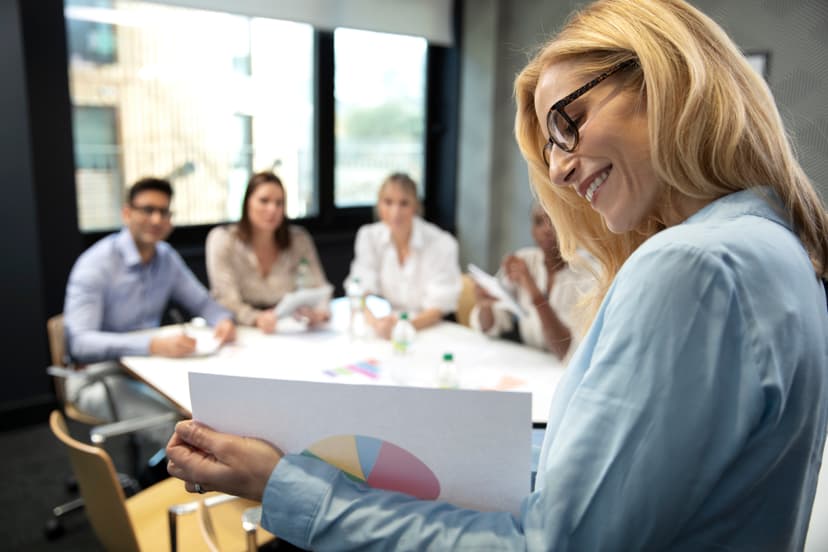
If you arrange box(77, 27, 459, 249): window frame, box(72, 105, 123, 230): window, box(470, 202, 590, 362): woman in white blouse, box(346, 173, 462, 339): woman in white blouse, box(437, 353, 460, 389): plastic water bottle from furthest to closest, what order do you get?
box(77, 27, 459, 249): window frame < box(72, 105, 123, 230): window < box(346, 173, 462, 339): woman in white blouse < box(470, 202, 590, 362): woman in white blouse < box(437, 353, 460, 389): plastic water bottle

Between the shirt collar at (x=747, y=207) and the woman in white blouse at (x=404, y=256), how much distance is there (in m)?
2.50

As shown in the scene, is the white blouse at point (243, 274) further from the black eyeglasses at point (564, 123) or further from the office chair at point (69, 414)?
the black eyeglasses at point (564, 123)

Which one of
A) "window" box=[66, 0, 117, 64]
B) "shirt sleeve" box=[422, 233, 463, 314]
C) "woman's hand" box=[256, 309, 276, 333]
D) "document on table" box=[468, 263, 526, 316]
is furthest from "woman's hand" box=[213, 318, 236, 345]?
"window" box=[66, 0, 117, 64]

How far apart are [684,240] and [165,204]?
2.71 m

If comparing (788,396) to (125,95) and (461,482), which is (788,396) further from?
(125,95)

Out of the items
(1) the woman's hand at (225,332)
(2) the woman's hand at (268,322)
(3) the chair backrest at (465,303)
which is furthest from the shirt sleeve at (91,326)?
(3) the chair backrest at (465,303)

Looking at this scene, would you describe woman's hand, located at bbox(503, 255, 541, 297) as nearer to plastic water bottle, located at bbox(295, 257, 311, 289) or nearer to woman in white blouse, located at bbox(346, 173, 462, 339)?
woman in white blouse, located at bbox(346, 173, 462, 339)

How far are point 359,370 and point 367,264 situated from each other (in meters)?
1.24

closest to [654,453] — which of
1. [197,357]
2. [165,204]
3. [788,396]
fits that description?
[788,396]

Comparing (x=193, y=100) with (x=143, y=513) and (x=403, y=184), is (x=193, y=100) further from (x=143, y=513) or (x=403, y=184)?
(x=143, y=513)

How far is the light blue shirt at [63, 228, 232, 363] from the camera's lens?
2.65 meters

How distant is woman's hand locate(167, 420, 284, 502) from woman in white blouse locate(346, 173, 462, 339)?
233 centimetres

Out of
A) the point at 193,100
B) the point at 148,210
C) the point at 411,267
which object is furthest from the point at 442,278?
the point at 193,100

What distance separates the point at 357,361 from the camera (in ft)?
8.14
